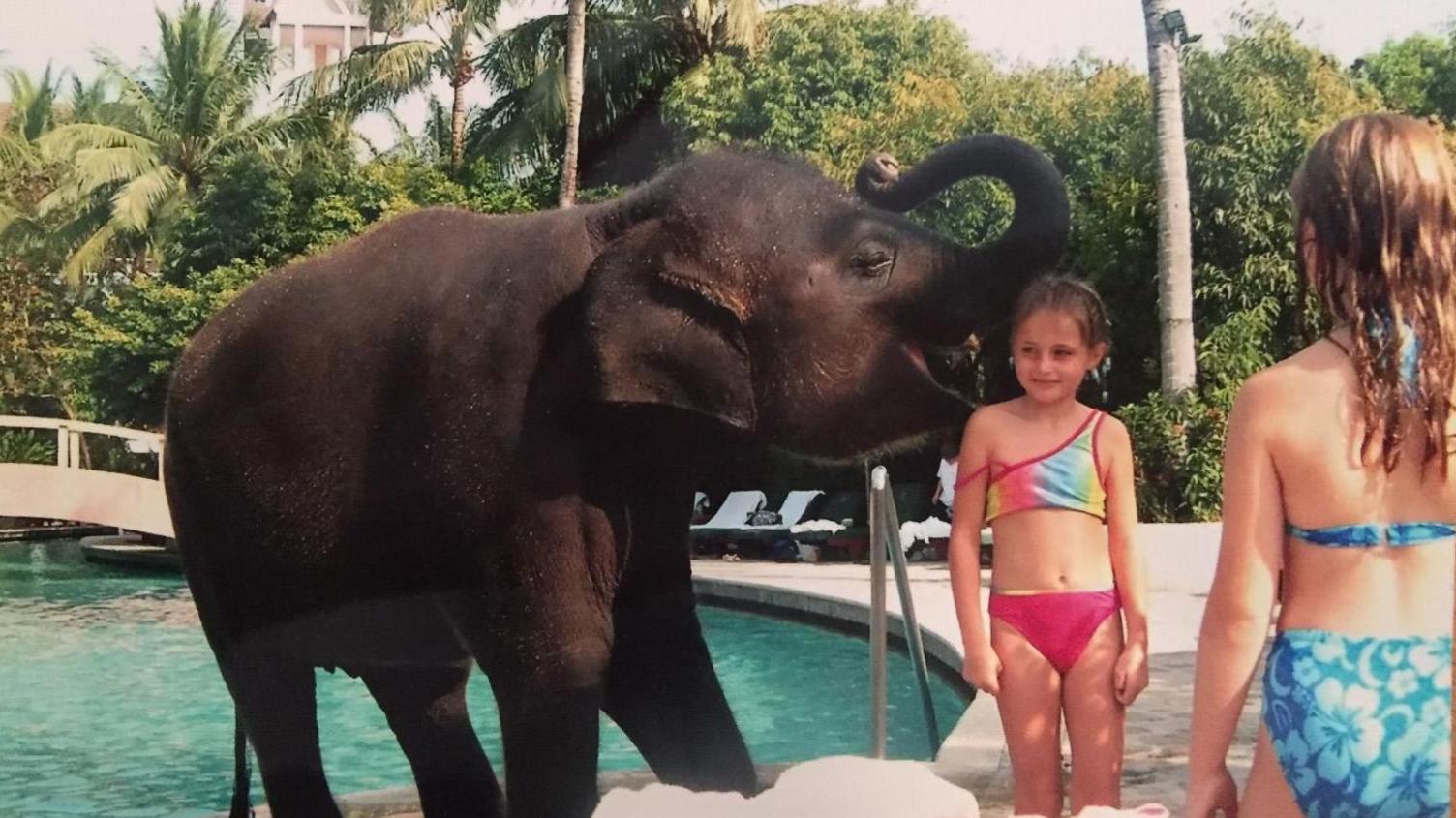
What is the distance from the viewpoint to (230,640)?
2.97 m

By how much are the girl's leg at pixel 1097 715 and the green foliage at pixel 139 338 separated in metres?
1.58

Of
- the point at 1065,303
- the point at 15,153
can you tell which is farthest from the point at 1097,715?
the point at 15,153

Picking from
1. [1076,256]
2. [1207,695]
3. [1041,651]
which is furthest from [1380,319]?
[1076,256]

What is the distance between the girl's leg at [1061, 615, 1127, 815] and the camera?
8.08ft

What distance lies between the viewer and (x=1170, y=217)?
299 cm

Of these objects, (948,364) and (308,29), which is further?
(308,29)

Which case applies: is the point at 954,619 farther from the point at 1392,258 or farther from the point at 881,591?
the point at 1392,258

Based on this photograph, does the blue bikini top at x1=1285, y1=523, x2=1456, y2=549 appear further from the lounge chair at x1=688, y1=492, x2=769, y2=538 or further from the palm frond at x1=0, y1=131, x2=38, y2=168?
the palm frond at x1=0, y1=131, x2=38, y2=168

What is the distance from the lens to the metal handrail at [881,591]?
286cm

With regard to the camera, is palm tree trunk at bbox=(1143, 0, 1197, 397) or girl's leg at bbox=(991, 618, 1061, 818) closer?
girl's leg at bbox=(991, 618, 1061, 818)

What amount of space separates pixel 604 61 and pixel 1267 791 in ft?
5.57

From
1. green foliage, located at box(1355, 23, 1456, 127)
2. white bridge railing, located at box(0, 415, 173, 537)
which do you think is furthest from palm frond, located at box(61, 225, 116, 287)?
green foliage, located at box(1355, 23, 1456, 127)

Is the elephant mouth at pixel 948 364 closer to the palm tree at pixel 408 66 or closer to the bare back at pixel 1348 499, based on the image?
the bare back at pixel 1348 499

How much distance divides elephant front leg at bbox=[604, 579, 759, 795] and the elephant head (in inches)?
17.5
